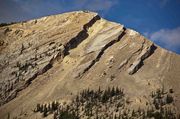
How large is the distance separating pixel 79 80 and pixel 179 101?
1044 inches

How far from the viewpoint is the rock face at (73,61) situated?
10544 cm

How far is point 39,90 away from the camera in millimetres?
107625

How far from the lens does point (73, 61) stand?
11594 cm

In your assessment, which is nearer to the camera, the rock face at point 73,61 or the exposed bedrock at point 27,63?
the rock face at point 73,61

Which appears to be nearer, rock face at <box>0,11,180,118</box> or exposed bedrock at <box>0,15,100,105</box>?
rock face at <box>0,11,180,118</box>

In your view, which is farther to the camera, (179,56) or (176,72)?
(179,56)

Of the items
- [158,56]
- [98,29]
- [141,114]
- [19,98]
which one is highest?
[98,29]

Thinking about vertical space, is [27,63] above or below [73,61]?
above

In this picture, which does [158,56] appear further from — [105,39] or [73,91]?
[73,91]

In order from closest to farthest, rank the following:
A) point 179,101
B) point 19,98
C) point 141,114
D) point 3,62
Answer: point 141,114
point 179,101
point 19,98
point 3,62

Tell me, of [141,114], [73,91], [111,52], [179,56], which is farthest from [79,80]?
[179,56]

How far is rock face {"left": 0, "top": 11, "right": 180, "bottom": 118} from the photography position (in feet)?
346

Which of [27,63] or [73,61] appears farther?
[73,61]

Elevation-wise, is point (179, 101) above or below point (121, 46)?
below
